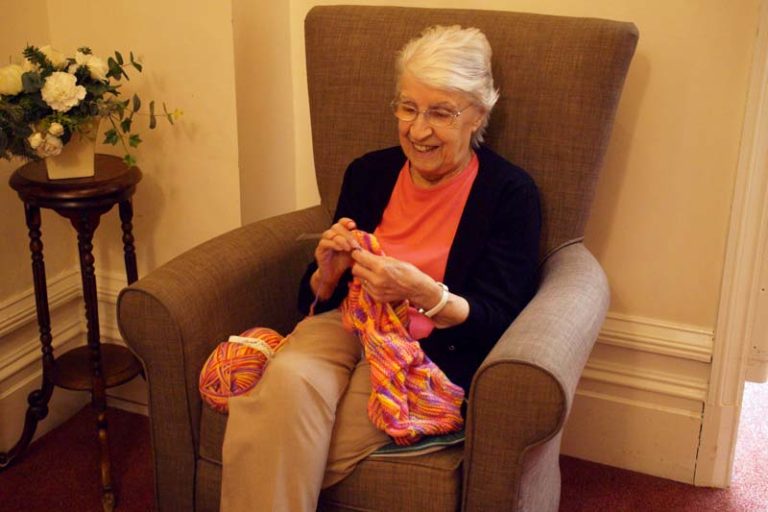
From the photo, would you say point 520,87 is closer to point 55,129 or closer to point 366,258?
point 366,258

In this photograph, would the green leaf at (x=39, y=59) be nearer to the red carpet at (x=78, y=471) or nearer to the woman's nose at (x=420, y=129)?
the woman's nose at (x=420, y=129)

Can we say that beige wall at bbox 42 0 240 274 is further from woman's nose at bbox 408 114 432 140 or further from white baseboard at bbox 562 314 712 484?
white baseboard at bbox 562 314 712 484

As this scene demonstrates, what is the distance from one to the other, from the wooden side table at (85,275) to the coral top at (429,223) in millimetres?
666

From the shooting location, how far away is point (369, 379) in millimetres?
1642

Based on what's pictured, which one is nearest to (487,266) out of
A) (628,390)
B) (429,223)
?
(429,223)

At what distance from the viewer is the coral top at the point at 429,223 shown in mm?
1742

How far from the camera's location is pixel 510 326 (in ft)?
4.99

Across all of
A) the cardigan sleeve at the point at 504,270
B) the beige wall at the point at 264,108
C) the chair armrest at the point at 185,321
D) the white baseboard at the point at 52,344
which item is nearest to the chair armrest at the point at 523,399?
the cardigan sleeve at the point at 504,270

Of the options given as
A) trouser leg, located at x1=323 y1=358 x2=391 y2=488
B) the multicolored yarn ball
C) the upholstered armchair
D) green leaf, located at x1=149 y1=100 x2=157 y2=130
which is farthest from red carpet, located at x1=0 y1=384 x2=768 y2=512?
green leaf, located at x1=149 y1=100 x2=157 y2=130

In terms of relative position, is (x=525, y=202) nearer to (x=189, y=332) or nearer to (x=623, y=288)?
(x=623, y=288)

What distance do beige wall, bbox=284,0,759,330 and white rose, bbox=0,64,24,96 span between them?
0.80 m

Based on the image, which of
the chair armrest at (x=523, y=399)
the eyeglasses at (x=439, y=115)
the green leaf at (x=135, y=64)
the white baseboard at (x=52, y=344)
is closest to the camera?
the chair armrest at (x=523, y=399)

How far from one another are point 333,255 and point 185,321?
311mm

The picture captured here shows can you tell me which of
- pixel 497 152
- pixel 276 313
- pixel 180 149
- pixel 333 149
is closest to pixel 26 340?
pixel 180 149
